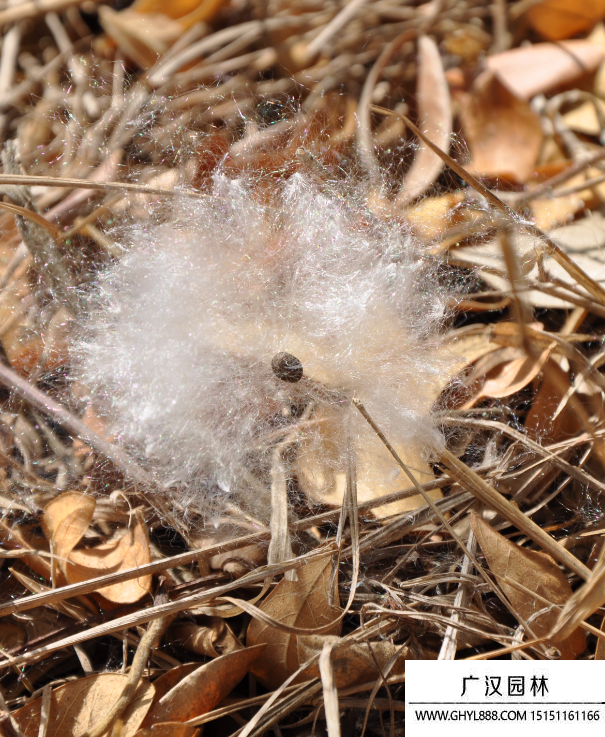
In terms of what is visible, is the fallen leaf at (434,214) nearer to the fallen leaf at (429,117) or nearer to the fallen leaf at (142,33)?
the fallen leaf at (429,117)

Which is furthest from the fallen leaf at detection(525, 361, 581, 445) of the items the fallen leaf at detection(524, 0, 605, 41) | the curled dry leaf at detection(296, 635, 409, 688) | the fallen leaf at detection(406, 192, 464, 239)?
the fallen leaf at detection(524, 0, 605, 41)

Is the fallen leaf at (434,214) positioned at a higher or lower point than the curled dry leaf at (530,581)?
higher

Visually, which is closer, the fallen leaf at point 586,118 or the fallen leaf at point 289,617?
the fallen leaf at point 289,617

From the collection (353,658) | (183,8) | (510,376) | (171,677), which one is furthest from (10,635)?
(183,8)

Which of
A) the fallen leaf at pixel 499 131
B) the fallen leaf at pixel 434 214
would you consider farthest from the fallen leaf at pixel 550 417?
the fallen leaf at pixel 499 131

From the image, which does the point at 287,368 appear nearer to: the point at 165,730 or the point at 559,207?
the point at 165,730
